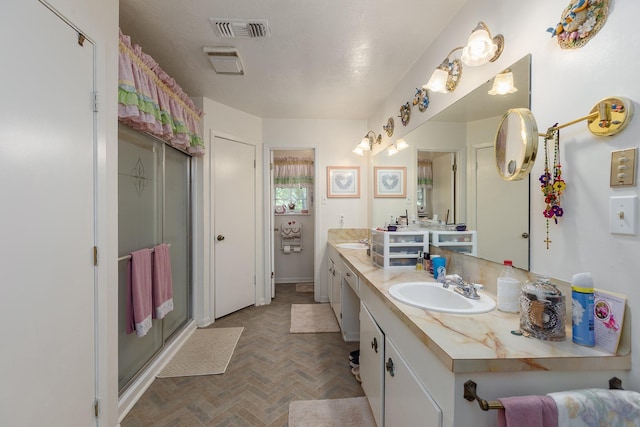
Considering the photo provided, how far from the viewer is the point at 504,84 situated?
114 cm

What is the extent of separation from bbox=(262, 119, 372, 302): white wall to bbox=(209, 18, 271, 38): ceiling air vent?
166cm

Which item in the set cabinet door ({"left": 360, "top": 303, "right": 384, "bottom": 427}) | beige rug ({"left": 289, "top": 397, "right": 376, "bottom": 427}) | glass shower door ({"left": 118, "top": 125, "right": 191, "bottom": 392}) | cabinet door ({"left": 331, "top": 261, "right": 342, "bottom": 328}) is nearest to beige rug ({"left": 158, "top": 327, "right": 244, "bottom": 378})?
glass shower door ({"left": 118, "top": 125, "right": 191, "bottom": 392})

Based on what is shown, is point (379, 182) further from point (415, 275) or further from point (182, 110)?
point (182, 110)

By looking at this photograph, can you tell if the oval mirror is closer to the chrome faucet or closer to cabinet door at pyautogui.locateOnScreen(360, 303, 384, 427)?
the chrome faucet

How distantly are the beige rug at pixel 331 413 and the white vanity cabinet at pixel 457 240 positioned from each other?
1136 mm

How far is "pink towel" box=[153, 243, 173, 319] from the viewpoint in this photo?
192cm

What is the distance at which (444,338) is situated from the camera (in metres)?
0.83

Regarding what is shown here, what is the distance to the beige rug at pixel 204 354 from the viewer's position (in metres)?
2.02

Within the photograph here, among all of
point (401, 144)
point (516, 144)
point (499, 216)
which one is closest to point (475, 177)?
A: point (499, 216)

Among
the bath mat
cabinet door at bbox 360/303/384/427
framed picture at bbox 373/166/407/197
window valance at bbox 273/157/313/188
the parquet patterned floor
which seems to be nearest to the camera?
cabinet door at bbox 360/303/384/427

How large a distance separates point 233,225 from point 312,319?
1.42 meters

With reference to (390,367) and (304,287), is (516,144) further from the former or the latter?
(304,287)

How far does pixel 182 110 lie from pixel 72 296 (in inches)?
65.4

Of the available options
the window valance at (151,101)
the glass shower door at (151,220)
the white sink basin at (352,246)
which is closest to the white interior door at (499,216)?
the white sink basin at (352,246)
